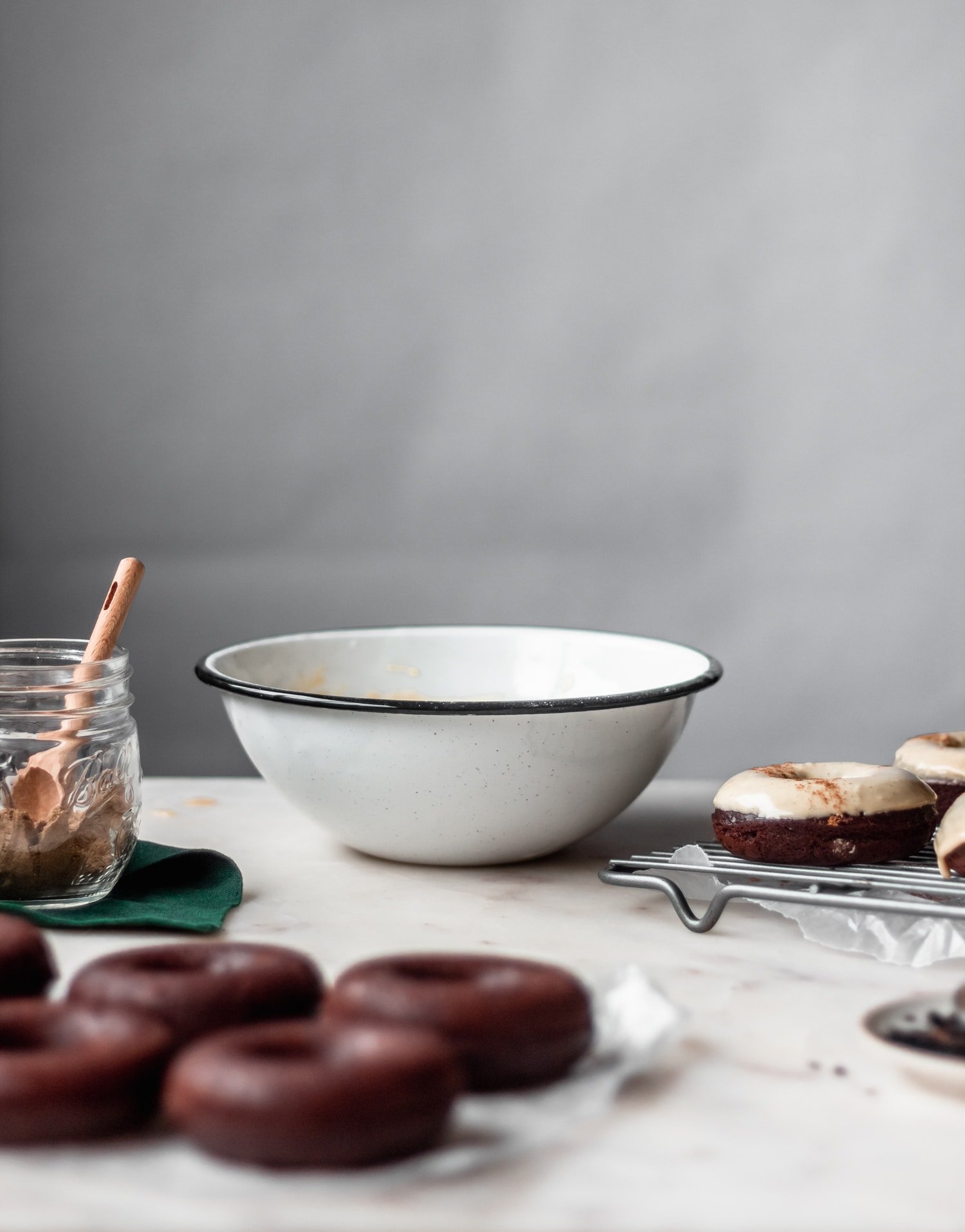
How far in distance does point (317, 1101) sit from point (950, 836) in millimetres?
536

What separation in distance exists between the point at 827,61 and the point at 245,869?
184 cm

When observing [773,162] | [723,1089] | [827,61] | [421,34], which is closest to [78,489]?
[421,34]

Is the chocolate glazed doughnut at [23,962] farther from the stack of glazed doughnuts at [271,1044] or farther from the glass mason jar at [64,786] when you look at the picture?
the glass mason jar at [64,786]

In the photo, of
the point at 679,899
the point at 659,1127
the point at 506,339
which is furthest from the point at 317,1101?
the point at 506,339

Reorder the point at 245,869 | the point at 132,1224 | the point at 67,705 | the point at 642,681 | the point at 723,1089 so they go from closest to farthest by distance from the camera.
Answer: the point at 132,1224 → the point at 723,1089 → the point at 67,705 → the point at 245,869 → the point at 642,681

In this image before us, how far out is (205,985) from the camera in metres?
0.61

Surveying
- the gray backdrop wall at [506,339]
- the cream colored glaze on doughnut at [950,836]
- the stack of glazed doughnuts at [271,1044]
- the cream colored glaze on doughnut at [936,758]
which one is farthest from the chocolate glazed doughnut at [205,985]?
the gray backdrop wall at [506,339]

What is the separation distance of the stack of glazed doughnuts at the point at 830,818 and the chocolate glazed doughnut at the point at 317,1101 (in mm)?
454

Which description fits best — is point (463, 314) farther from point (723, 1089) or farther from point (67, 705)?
point (723, 1089)

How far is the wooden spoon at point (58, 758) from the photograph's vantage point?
88 centimetres

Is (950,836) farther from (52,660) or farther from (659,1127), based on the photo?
(52,660)

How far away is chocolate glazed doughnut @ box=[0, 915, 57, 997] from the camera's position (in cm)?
66

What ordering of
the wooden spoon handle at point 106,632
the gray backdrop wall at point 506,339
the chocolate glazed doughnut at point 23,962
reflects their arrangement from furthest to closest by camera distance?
the gray backdrop wall at point 506,339
the wooden spoon handle at point 106,632
the chocolate glazed doughnut at point 23,962

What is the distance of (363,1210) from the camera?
1.68ft
